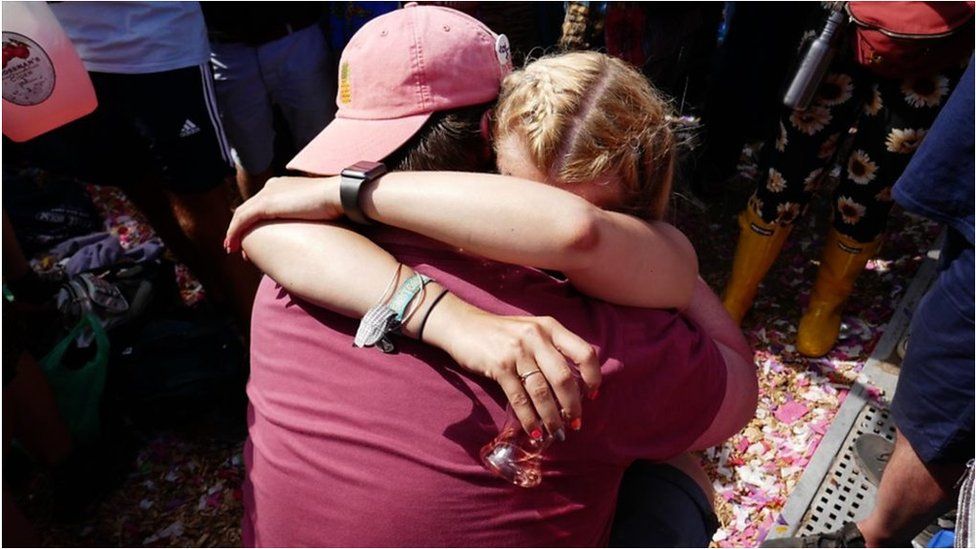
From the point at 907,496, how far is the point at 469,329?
170cm

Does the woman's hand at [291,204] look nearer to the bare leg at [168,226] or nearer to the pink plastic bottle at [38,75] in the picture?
the pink plastic bottle at [38,75]

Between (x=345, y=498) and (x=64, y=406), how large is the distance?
2116 mm

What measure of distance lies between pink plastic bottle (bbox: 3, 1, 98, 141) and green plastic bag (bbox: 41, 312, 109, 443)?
87 centimetres

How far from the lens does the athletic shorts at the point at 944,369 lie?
5.63 feet

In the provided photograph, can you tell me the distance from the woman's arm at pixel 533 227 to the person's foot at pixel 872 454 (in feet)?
6.08

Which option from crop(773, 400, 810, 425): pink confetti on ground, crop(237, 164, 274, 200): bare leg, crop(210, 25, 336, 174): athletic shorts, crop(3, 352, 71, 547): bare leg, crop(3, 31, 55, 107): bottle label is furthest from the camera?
crop(237, 164, 274, 200): bare leg

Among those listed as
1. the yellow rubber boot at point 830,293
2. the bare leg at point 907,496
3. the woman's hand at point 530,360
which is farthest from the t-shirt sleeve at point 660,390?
the yellow rubber boot at point 830,293

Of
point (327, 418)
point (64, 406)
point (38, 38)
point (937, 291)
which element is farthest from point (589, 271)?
point (64, 406)

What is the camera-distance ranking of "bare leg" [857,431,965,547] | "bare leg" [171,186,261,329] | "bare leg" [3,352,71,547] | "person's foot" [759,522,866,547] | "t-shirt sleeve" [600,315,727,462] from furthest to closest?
1. "bare leg" [171,186,261,329]
2. "bare leg" [3,352,71,547]
3. "person's foot" [759,522,866,547]
4. "bare leg" [857,431,965,547]
5. "t-shirt sleeve" [600,315,727,462]

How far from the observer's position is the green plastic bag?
268 cm

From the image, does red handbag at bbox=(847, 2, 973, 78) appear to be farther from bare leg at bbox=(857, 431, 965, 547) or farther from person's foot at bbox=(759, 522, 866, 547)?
person's foot at bbox=(759, 522, 866, 547)

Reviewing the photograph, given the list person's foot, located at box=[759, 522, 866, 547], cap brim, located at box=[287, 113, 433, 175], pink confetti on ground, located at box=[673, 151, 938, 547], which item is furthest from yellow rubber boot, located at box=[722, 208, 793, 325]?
cap brim, located at box=[287, 113, 433, 175]

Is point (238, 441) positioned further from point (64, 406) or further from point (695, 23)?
point (695, 23)

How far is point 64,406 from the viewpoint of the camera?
2686 millimetres
